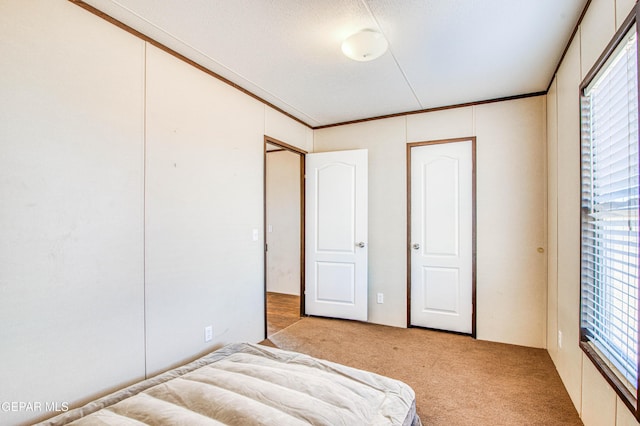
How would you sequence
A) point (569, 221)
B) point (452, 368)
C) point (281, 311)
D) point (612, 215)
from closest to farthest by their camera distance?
1. point (612, 215)
2. point (569, 221)
3. point (452, 368)
4. point (281, 311)

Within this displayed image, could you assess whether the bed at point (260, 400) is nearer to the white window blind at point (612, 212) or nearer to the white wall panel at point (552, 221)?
the white window blind at point (612, 212)

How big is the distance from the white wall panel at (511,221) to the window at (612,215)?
1361mm

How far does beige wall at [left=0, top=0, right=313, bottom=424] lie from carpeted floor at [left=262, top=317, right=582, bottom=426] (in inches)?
46.9

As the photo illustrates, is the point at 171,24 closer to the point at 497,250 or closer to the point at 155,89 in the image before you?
the point at 155,89

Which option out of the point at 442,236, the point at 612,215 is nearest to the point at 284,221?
the point at 442,236

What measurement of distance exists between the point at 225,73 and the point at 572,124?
2762 mm

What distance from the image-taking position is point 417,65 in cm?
265

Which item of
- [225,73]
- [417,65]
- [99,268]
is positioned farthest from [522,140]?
[99,268]

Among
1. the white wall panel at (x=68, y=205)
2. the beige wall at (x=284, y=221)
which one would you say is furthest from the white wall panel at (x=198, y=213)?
the beige wall at (x=284, y=221)

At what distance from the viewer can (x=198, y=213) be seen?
2.60m

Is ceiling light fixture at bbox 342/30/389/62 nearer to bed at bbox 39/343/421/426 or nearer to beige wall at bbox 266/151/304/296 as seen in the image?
bed at bbox 39/343/421/426

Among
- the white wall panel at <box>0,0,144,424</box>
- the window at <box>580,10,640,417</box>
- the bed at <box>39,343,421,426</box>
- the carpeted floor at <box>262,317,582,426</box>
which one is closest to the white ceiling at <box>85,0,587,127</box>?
the white wall panel at <box>0,0,144,424</box>

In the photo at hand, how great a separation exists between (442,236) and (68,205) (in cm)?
342

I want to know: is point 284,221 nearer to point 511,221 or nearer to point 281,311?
point 281,311
